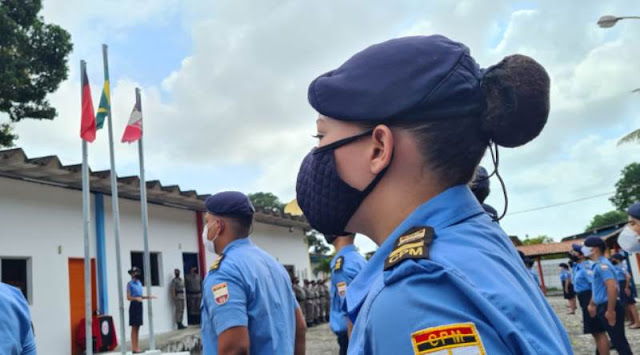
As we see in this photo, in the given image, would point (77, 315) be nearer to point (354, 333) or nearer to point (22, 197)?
point (22, 197)

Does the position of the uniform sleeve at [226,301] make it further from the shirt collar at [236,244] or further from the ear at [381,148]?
the ear at [381,148]

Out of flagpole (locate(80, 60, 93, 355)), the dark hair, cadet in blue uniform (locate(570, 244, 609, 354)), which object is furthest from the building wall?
the dark hair

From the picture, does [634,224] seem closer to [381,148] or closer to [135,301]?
[381,148]

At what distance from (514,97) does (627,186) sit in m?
58.5

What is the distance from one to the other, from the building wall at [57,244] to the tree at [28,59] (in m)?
3.11

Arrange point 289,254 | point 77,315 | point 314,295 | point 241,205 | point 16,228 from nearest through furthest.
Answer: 1. point 241,205
2. point 16,228
3. point 77,315
4. point 314,295
5. point 289,254

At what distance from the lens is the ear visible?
3.67 ft

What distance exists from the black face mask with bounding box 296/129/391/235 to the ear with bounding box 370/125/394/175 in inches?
1.0

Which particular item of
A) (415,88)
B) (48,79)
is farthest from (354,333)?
(48,79)

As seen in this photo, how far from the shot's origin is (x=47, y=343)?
11172 millimetres

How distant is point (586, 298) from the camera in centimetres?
875

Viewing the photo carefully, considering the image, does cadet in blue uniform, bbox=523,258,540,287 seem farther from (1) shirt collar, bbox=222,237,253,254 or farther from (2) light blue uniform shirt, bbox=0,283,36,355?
(2) light blue uniform shirt, bbox=0,283,36,355

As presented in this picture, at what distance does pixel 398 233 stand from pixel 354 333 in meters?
0.23

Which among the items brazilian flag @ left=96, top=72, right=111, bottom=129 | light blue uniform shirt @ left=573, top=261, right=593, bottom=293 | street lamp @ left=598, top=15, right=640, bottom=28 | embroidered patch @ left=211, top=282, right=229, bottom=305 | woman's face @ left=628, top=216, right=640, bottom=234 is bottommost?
light blue uniform shirt @ left=573, top=261, right=593, bottom=293
